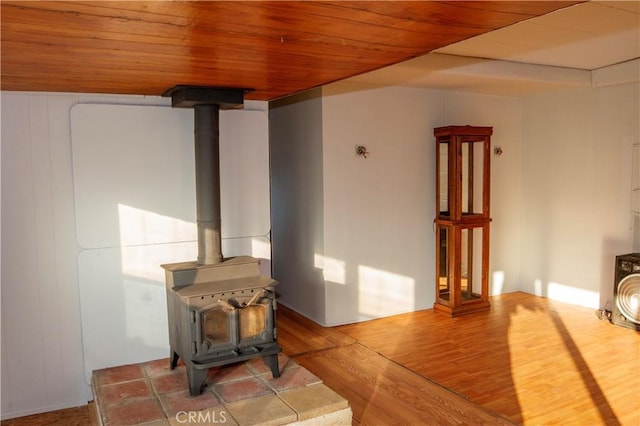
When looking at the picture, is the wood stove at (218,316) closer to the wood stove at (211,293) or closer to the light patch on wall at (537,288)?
the wood stove at (211,293)

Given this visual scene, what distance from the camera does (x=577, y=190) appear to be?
552 cm

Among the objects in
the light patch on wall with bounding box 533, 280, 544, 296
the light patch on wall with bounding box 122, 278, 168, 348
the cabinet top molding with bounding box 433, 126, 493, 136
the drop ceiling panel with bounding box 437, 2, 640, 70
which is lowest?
the light patch on wall with bounding box 533, 280, 544, 296

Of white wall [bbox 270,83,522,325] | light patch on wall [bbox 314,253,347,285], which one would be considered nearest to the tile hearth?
light patch on wall [bbox 314,253,347,285]

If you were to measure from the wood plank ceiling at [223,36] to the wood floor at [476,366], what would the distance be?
6.58 ft

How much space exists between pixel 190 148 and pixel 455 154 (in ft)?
8.62

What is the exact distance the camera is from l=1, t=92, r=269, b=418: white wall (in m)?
3.13

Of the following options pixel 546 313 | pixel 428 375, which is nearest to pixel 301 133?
pixel 428 375

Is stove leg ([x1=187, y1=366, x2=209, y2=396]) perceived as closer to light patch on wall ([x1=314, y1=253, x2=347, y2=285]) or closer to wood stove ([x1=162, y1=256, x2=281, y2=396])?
wood stove ([x1=162, y1=256, x2=281, y2=396])

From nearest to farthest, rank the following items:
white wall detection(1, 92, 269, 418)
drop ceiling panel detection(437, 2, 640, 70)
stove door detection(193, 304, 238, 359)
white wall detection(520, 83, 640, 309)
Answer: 1. stove door detection(193, 304, 238, 359)
2. white wall detection(1, 92, 269, 418)
3. drop ceiling panel detection(437, 2, 640, 70)
4. white wall detection(520, 83, 640, 309)

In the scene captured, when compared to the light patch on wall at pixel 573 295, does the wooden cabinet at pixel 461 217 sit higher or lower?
higher

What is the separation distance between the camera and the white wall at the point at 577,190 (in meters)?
5.11

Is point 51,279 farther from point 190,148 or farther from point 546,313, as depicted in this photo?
point 546,313

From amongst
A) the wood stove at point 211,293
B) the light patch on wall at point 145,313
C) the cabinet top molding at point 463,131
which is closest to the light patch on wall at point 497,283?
the cabinet top molding at point 463,131

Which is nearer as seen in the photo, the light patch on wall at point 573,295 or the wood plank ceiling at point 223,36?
the wood plank ceiling at point 223,36
